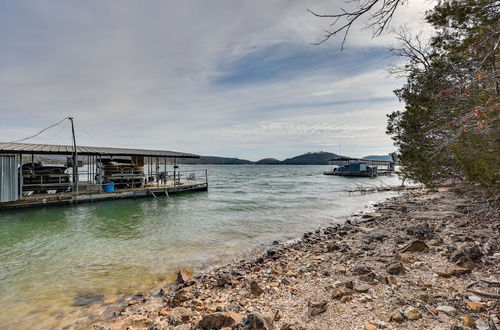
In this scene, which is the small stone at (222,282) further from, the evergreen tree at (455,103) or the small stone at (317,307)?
the evergreen tree at (455,103)

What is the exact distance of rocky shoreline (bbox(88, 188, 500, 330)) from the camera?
3.12m

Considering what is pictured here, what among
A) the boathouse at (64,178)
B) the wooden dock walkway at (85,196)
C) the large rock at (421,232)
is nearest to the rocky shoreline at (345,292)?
the large rock at (421,232)

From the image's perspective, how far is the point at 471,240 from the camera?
596 cm

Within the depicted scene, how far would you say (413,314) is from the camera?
3053 millimetres

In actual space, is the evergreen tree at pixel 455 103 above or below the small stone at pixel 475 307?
above

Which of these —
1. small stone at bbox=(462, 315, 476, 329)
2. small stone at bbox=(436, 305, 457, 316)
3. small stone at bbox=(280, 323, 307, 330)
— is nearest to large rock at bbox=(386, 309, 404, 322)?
small stone at bbox=(436, 305, 457, 316)

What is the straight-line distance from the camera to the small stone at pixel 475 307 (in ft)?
9.73

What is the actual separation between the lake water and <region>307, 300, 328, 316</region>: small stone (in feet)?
13.2

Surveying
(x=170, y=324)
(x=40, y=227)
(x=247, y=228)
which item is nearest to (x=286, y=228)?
(x=247, y=228)

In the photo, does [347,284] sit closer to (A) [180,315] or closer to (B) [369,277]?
(B) [369,277]

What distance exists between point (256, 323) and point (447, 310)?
7.81ft

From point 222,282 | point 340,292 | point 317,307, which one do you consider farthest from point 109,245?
point 340,292

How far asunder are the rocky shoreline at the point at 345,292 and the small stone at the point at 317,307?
1 cm

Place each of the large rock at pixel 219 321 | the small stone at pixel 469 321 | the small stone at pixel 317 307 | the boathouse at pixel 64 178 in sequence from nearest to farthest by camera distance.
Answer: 1. the small stone at pixel 469 321
2. the large rock at pixel 219 321
3. the small stone at pixel 317 307
4. the boathouse at pixel 64 178
